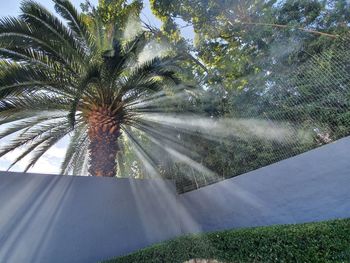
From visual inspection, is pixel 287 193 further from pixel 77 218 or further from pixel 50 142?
pixel 50 142

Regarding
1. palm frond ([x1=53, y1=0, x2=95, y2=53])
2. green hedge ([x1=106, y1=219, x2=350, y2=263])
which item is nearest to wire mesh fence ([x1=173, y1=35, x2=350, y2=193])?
green hedge ([x1=106, y1=219, x2=350, y2=263])

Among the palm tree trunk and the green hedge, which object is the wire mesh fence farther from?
the palm tree trunk

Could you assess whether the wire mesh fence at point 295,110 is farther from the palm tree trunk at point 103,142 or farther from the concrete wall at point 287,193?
the palm tree trunk at point 103,142

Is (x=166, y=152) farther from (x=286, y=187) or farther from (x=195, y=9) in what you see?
(x=195, y=9)

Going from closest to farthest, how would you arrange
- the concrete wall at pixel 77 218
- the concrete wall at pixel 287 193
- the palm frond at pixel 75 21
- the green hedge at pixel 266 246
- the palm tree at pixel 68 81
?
the green hedge at pixel 266 246, the concrete wall at pixel 287 193, the concrete wall at pixel 77 218, the palm tree at pixel 68 81, the palm frond at pixel 75 21

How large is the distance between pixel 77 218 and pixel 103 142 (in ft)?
6.80

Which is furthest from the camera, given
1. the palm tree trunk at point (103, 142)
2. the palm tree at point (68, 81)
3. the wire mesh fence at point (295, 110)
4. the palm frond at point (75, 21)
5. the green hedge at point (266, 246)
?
the palm tree trunk at point (103, 142)

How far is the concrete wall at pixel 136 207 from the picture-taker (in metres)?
4.71

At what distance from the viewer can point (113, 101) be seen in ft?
24.2

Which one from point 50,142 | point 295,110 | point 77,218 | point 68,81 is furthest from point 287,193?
point 50,142

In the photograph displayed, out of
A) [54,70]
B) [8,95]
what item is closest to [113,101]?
[54,70]

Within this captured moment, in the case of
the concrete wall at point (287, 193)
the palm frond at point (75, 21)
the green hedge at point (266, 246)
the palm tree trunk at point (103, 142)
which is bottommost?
the green hedge at point (266, 246)

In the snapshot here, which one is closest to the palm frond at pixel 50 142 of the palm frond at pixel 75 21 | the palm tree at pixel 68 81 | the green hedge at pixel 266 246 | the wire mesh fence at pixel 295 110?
the palm tree at pixel 68 81

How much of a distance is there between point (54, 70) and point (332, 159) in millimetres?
6051
